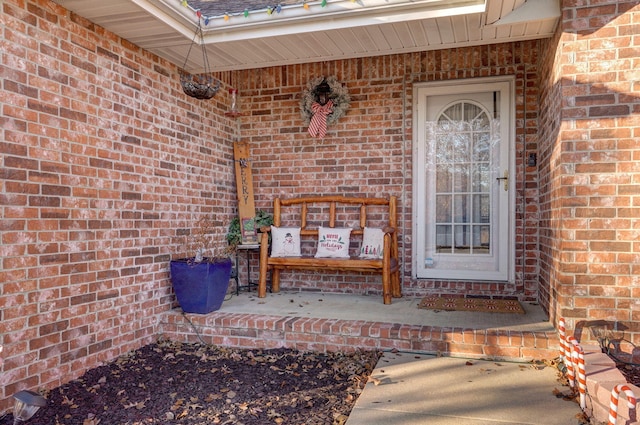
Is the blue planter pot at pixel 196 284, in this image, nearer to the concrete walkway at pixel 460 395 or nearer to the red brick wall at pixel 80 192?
the red brick wall at pixel 80 192

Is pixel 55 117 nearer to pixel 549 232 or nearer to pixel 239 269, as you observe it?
pixel 239 269

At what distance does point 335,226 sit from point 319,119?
4.06ft

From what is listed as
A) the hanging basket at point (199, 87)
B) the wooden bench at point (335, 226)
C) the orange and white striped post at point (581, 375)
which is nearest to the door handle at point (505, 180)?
the wooden bench at point (335, 226)

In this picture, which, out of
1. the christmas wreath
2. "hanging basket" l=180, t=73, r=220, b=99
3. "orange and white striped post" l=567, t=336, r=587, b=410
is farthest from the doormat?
"hanging basket" l=180, t=73, r=220, b=99

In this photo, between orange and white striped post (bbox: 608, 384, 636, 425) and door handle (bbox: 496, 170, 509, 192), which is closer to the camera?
orange and white striped post (bbox: 608, 384, 636, 425)

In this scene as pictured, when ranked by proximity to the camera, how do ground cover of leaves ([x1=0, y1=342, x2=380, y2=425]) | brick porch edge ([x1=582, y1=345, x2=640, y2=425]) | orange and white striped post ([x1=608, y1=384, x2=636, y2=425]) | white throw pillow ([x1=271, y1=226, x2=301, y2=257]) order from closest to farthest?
orange and white striped post ([x1=608, y1=384, x2=636, y2=425]) < brick porch edge ([x1=582, y1=345, x2=640, y2=425]) < ground cover of leaves ([x1=0, y1=342, x2=380, y2=425]) < white throw pillow ([x1=271, y1=226, x2=301, y2=257])

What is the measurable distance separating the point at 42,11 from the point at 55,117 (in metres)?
0.69

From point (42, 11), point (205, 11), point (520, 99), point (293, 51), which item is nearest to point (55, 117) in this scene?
point (42, 11)

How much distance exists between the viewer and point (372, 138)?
536 cm

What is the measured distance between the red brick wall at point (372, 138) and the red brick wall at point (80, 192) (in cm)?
128

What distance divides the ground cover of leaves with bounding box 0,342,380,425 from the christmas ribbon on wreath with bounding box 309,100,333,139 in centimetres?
260

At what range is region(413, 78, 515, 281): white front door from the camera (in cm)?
496

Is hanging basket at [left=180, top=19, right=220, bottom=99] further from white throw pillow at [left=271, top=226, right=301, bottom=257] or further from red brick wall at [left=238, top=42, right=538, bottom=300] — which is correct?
white throw pillow at [left=271, top=226, right=301, bottom=257]

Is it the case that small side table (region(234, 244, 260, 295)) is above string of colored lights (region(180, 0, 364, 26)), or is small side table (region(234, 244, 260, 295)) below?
below
